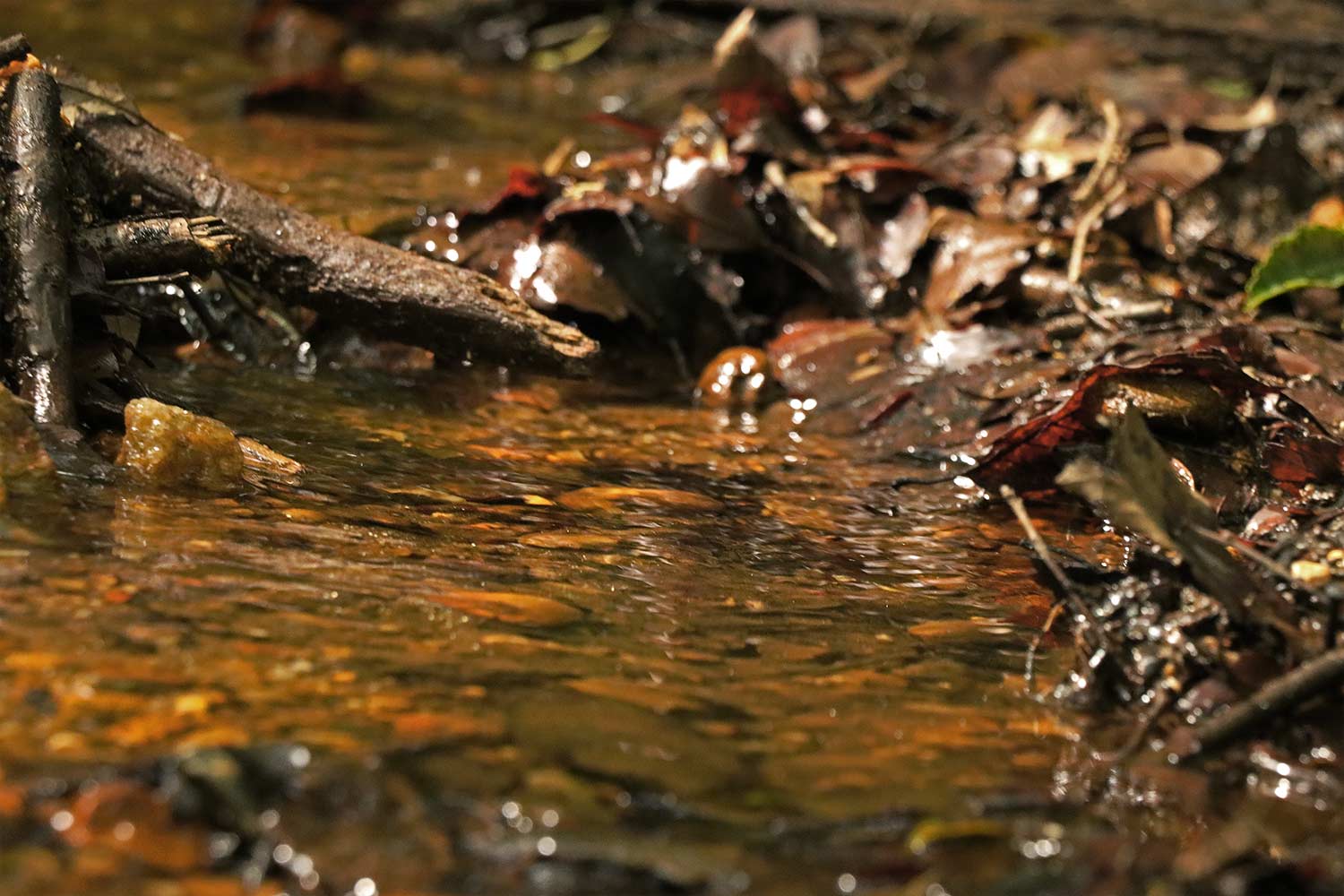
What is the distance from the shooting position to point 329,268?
278 centimetres

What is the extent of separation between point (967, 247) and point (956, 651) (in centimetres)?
195

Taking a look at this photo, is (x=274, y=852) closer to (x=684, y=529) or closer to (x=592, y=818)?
(x=592, y=818)

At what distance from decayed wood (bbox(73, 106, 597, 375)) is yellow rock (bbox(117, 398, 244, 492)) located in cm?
65

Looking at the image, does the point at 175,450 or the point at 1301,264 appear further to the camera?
the point at 1301,264

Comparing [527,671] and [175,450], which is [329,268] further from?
[527,671]

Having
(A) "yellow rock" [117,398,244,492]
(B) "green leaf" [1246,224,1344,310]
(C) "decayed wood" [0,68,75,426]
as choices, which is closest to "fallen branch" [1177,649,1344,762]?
(A) "yellow rock" [117,398,244,492]

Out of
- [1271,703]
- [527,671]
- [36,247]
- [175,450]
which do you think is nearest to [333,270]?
[36,247]

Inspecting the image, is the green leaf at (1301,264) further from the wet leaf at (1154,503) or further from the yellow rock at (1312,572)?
the wet leaf at (1154,503)

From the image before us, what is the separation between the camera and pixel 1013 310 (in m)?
3.55

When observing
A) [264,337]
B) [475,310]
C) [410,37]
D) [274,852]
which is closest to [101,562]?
[274,852]

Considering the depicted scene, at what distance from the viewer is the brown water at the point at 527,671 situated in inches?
52.8

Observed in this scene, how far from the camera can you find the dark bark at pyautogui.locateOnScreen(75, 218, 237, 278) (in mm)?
2395

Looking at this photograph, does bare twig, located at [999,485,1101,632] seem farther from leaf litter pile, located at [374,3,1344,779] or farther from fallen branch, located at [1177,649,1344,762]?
fallen branch, located at [1177,649,1344,762]

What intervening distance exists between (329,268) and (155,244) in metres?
0.44
